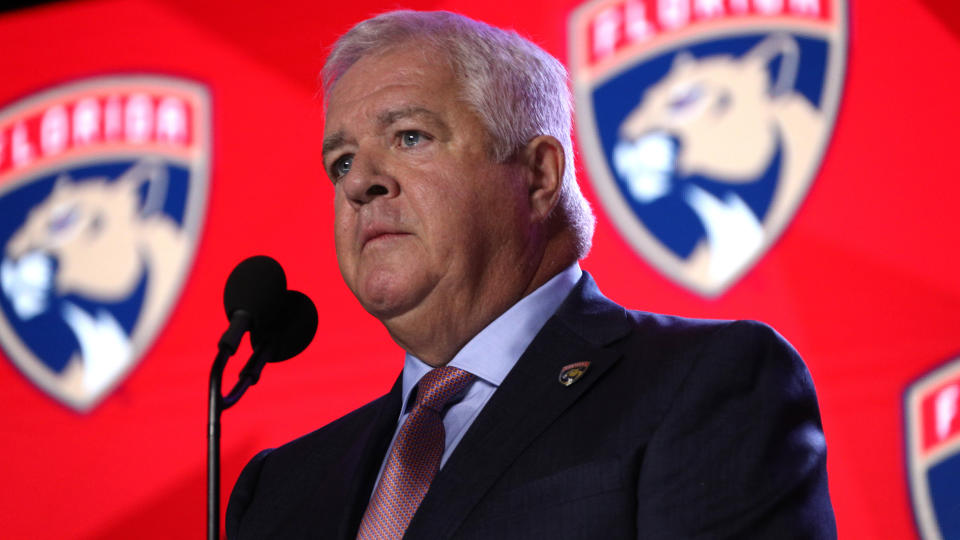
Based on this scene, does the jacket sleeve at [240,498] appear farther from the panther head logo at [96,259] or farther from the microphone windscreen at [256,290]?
the panther head logo at [96,259]

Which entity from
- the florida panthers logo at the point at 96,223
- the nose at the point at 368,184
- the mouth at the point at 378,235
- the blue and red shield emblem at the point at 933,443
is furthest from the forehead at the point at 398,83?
the florida panthers logo at the point at 96,223

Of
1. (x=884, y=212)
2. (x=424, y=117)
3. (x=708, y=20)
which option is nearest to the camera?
(x=424, y=117)

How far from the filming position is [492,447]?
1.60 metres

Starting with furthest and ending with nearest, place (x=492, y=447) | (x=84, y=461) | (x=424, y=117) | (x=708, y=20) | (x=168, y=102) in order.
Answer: (x=168, y=102) < (x=84, y=461) < (x=708, y=20) < (x=424, y=117) < (x=492, y=447)

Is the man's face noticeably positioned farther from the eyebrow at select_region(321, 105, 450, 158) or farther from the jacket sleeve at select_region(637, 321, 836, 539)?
the jacket sleeve at select_region(637, 321, 836, 539)

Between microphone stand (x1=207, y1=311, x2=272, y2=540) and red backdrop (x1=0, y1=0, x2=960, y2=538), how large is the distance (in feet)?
4.17

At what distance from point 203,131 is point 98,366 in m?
0.78

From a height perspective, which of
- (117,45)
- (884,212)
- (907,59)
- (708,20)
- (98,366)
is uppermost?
(117,45)

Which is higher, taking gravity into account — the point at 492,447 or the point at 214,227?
the point at 214,227

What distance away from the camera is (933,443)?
2.38 meters

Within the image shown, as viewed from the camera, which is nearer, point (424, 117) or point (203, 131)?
point (424, 117)

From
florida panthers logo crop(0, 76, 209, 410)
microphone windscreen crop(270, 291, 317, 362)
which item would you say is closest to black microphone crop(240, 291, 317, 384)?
microphone windscreen crop(270, 291, 317, 362)

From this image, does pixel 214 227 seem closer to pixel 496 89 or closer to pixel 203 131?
pixel 203 131

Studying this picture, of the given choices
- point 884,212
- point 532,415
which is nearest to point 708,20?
point 884,212
